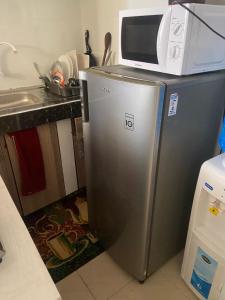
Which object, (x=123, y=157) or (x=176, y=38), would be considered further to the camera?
(x=123, y=157)

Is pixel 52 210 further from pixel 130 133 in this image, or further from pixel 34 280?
pixel 34 280

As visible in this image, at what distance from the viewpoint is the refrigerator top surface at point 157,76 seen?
3.04 ft

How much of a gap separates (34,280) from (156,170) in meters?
0.66

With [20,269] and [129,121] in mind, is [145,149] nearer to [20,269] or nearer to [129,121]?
[129,121]

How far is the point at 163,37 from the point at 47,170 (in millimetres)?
1220

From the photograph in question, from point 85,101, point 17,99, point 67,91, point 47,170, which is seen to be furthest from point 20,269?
point 17,99

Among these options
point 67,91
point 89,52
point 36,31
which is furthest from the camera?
point 89,52

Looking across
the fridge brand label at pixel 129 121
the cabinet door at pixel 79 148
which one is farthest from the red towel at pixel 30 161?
the fridge brand label at pixel 129 121

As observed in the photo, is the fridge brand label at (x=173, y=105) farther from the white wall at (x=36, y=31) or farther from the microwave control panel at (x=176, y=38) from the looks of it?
the white wall at (x=36, y=31)

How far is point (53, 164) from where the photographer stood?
174 centimetres

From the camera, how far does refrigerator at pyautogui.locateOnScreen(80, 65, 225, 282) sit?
3.12 ft

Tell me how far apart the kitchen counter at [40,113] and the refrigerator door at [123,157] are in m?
0.36

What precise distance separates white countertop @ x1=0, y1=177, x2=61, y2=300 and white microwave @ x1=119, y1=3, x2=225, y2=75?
2.70 feet

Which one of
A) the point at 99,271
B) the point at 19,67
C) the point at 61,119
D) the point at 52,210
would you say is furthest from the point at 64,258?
the point at 19,67
